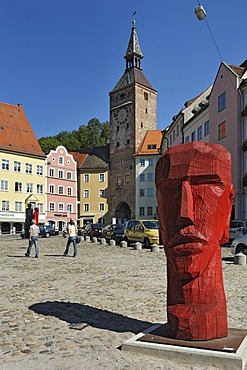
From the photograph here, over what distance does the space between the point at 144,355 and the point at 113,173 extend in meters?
69.7

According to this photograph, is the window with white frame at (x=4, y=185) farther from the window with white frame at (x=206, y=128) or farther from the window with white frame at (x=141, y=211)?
the window with white frame at (x=206, y=128)

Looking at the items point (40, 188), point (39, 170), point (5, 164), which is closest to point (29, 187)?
point (40, 188)

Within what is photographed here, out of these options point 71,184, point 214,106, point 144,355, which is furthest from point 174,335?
point 71,184

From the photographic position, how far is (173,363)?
4957 millimetres

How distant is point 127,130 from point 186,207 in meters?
69.2

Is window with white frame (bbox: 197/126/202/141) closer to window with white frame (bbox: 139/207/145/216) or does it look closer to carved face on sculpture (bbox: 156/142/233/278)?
window with white frame (bbox: 139/207/145/216)

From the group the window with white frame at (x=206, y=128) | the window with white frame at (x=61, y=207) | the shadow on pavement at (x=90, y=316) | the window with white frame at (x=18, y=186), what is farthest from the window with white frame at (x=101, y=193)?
the shadow on pavement at (x=90, y=316)

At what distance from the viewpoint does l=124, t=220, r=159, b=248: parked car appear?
85.8 ft

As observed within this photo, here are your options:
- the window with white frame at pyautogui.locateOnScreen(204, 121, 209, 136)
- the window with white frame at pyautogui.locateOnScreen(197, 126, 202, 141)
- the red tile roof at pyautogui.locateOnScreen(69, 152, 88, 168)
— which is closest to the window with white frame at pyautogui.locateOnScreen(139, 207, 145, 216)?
the red tile roof at pyautogui.locateOnScreen(69, 152, 88, 168)

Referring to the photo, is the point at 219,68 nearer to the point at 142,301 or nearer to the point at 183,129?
the point at 183,129

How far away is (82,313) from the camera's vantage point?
7.77 meters

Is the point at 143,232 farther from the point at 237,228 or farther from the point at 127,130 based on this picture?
the point at 127,130

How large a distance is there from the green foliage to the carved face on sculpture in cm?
8420

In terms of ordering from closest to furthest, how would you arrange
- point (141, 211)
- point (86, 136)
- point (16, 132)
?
1. point (16, 132)
2. point (141, 211)
3. point (86, 136)
